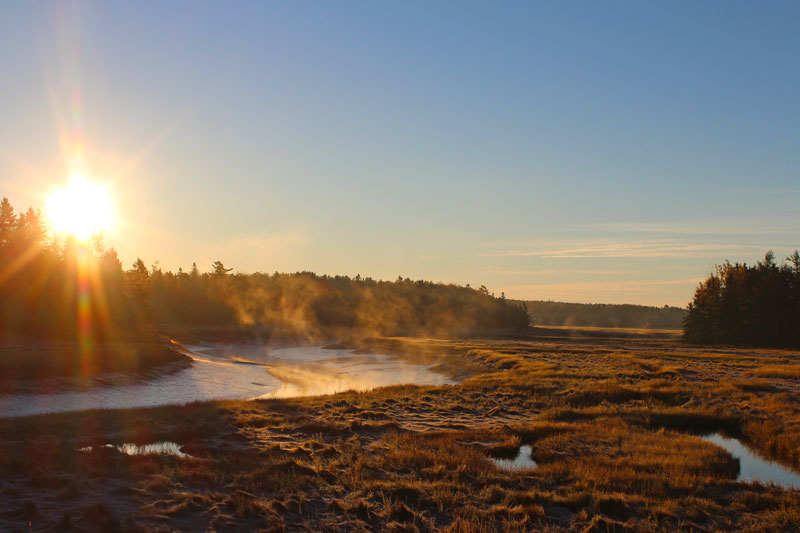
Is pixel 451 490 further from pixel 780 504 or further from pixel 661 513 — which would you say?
pixel 780 504

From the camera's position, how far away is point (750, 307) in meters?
80.2

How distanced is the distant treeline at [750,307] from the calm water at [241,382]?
5537 centimetres

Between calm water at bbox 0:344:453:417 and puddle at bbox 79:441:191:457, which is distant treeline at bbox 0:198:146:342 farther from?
puddle at bbox 79:441:191:457

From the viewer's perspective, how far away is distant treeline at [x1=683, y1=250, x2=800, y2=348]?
77.1m

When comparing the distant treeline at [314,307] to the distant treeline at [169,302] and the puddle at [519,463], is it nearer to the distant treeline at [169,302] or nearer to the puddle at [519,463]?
the distant treeline at [169,302]

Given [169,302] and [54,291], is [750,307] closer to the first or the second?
[54,291]

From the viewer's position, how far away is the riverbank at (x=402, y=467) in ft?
36.2

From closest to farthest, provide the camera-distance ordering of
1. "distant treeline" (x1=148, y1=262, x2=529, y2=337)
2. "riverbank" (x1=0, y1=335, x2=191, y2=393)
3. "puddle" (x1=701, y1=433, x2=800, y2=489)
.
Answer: "puddle" (x1=701, y1=433, x2=800, y2=489) → "riverbank" (x1=0, y1=335, x2=191, y2=393) → "distant treeline" (x1=148, y1=262, x2=529, y2=337)

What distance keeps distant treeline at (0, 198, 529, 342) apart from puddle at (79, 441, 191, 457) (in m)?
37.3

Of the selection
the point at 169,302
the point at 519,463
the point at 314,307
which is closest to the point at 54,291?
the point at 519,463

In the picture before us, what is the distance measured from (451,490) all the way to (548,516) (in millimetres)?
2461

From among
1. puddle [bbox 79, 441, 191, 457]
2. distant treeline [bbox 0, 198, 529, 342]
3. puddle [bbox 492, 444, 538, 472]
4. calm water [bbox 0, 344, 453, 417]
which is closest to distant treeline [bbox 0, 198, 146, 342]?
distant treeline [bbox 0, 198, 529, 342]

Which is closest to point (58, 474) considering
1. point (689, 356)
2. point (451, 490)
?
point (451, 490)

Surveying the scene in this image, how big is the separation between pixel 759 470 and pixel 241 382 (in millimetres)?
34965
